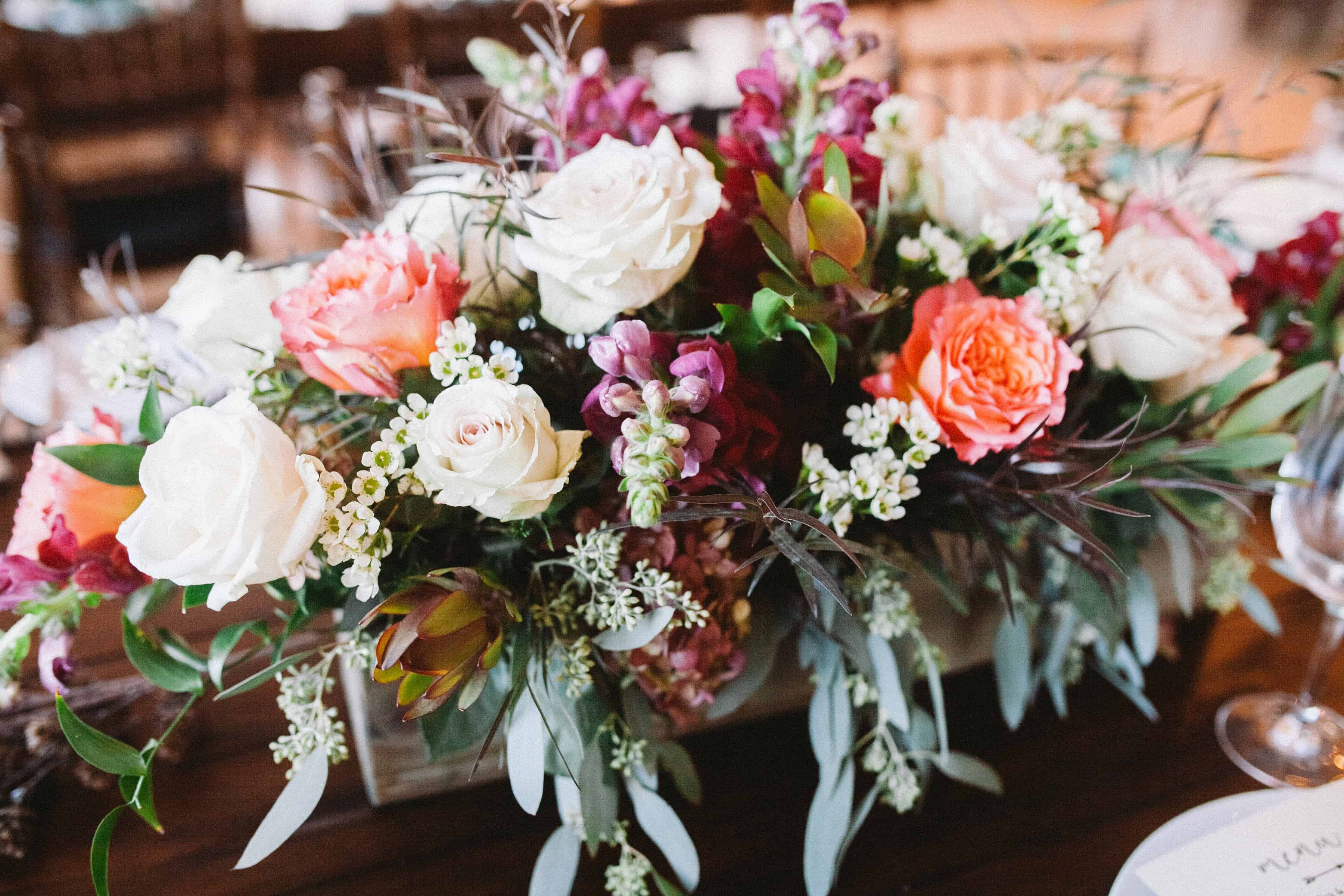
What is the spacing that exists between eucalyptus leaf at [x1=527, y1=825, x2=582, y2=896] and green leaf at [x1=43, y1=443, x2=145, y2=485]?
0.31m

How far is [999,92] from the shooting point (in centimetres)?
316

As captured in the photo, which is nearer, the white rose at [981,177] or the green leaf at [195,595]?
the green leaf at [195,595]

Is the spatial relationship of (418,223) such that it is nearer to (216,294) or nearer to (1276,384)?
(216,294)

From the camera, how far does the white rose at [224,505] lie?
0.41 m

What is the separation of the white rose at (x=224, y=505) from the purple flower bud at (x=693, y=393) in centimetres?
17

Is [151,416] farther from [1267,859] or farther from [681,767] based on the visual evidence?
[1267,859]

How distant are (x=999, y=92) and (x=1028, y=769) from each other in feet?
9.99

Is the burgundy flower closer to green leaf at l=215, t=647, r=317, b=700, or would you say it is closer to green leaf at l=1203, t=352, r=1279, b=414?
green leaf at l=1203, t=352, r=1279, b=414

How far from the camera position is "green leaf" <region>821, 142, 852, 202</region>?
0.51 m

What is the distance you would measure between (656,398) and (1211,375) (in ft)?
1.47

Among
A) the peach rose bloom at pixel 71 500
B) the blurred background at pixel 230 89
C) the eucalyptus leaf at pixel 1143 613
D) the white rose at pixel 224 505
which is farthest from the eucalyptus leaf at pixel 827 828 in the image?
the blurred background at pixel 230 89

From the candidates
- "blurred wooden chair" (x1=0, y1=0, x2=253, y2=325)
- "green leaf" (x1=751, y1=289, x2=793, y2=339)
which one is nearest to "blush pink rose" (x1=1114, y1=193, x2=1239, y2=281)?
"green leaf" (x1=751, y1=289, x2=793, y2=339)

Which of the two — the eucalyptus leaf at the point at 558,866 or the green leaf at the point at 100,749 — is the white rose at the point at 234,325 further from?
the eucalyptus leaf at the point at 558,866

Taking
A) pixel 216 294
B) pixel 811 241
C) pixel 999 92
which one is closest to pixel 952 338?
pixel 811 241
